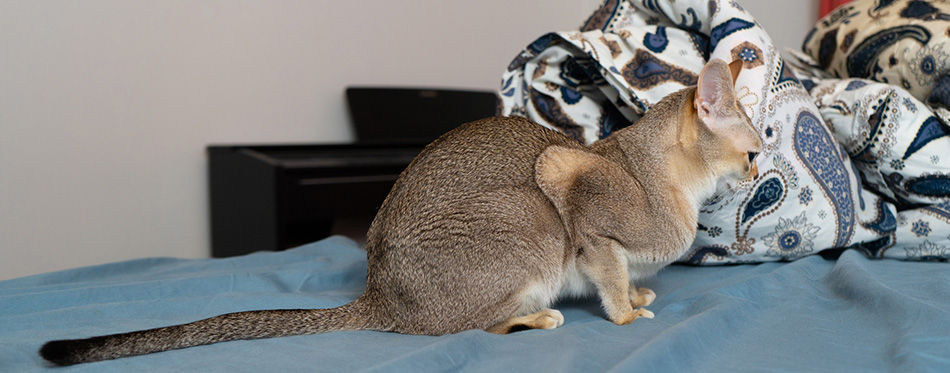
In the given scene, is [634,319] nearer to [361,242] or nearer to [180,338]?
[180,338]

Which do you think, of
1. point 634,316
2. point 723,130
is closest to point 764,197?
point 723,130

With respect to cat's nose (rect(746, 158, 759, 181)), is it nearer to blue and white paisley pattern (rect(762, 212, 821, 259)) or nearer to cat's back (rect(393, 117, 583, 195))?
blue and white paisley pattern (rect(762, 212, 821, 259))

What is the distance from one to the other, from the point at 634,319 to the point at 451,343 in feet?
1.16

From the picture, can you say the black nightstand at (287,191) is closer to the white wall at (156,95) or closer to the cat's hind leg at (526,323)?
the white wall at (156,95)

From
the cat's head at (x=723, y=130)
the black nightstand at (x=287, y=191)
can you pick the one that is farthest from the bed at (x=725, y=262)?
the black nightstand at (x=287, y=191)

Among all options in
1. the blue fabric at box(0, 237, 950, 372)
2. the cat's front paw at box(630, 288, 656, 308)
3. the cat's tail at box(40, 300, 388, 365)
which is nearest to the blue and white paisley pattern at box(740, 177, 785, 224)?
the blue fabric at box(0, 237, 950, 372)

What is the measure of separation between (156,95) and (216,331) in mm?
1806

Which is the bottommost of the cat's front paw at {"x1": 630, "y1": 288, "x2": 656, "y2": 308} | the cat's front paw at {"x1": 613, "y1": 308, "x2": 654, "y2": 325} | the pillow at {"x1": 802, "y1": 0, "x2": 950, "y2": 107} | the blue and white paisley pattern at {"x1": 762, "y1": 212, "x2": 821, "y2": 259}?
the cat's front paw at {"x1": 630, "y1": 288, "x2": 656, "y2": 308}

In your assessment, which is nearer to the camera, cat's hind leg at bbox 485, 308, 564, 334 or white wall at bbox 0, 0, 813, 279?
cat's hind leg at bbox 485, 308, 564, 334

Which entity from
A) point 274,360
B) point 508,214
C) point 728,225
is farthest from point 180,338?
point 728,225

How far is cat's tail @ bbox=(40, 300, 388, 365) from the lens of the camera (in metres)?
0.84

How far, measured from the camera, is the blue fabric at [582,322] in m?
0.83

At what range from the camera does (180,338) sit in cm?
91

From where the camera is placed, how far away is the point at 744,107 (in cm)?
121
